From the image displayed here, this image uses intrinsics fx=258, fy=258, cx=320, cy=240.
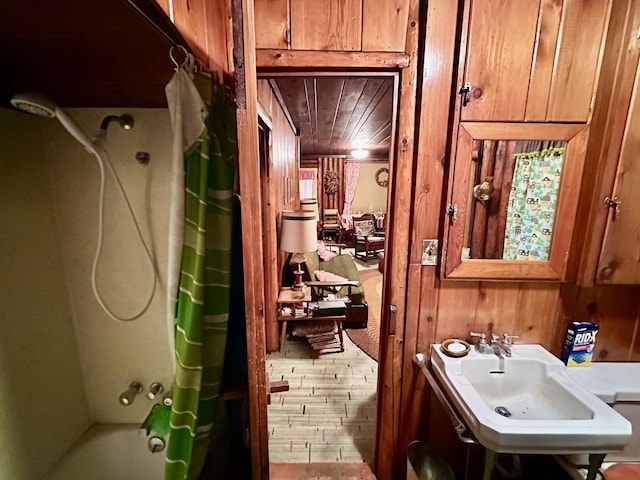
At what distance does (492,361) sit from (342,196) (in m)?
6.38

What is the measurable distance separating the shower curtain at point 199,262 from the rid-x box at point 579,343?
1.48m

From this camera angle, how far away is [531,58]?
100cm

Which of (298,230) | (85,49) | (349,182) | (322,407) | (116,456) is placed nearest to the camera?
(85,49)

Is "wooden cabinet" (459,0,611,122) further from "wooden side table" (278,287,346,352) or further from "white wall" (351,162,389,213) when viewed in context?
"white wall" (351,162,389,213)

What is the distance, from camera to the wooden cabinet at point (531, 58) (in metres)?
0.98

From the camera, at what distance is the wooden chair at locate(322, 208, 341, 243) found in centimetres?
670

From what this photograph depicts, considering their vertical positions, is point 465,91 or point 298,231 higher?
point 465,91

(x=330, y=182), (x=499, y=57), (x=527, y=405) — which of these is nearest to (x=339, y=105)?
(x=499, y=57)

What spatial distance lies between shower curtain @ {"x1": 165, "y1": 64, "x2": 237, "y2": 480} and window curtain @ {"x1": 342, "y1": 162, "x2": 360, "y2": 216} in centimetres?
640

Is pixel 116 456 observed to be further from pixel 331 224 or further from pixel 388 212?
pixel 331 224

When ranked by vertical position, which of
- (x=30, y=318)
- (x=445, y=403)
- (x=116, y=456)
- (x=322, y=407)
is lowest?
(x=322, y=407)

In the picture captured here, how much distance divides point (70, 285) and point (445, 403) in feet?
5.81

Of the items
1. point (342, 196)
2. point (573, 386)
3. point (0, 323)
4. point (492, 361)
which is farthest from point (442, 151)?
point (342, 196)

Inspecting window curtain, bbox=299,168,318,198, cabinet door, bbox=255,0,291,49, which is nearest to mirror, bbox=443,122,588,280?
cabinet door, bbox=255,0,291,49
